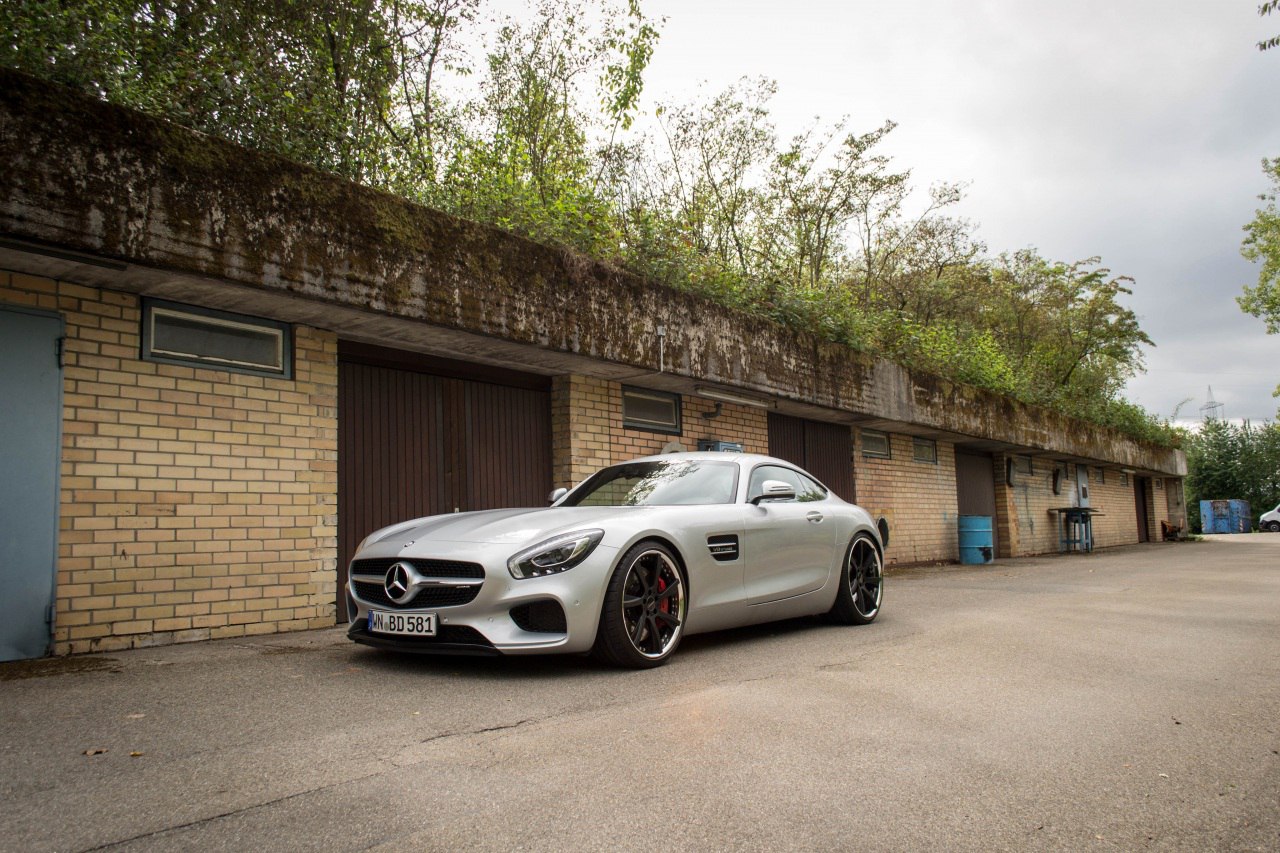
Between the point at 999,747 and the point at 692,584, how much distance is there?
2245 millimetres

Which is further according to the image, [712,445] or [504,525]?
[712,445]

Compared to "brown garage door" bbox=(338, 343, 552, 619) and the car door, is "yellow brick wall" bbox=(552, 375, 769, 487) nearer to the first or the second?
"brown garage door" bbox=(338, 343, 552, 619)

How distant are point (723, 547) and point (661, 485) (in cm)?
67

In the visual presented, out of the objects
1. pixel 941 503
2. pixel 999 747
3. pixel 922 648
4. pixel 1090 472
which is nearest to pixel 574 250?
pixel 922 648

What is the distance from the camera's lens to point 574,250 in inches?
342

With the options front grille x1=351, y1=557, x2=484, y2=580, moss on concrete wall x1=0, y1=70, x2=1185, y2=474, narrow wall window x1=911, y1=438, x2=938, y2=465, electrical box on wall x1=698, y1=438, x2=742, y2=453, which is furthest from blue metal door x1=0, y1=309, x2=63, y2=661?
narrow wall window x1=911, y1=438, x2=938, y2=465

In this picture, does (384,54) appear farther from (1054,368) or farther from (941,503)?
(1054,368)

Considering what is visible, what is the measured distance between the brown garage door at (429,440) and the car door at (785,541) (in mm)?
3269

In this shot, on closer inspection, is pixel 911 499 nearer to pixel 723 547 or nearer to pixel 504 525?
pixel 723 547

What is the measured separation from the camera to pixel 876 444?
15.6 metres

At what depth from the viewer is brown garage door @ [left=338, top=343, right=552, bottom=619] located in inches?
301

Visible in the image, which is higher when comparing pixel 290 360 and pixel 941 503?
pixel 290 360

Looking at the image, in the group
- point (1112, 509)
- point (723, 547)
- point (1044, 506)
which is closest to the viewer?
point (723, 547)

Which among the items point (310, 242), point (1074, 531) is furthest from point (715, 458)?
point (1074, 531)
